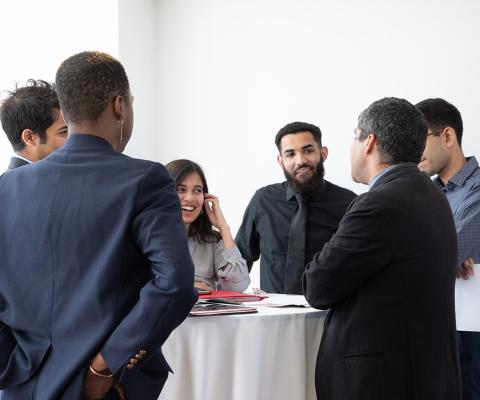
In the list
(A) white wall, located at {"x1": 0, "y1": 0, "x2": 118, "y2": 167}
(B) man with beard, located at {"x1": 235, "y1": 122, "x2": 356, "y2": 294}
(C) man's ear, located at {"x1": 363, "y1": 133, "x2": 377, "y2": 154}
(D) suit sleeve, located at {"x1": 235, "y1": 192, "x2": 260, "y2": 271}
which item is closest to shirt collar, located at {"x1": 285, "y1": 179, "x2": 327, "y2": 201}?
(B) man with beard, located at {"x1": 235, "y1": 122, "x2": 356, "y2": 294}

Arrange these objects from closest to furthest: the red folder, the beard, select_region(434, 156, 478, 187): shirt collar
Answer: the red folder, select_region(434, 156, 478, 187): shirt collar, the beard

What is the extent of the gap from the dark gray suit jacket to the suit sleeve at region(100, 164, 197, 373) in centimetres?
78

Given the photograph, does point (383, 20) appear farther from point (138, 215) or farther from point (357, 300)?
point (138, 215)

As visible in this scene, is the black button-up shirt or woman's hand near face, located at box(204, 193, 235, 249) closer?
woman's hand near face, located at box(204, 193, 235, 249)

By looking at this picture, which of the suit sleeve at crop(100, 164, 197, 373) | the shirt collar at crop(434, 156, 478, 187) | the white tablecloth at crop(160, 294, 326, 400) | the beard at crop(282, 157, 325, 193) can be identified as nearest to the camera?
the suit sleeve at crop(100, 164, 197, 373)

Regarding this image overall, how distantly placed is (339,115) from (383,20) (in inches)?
27.7

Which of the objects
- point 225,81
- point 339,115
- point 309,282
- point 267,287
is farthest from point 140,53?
point 309,282

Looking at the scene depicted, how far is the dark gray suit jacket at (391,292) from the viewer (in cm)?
209

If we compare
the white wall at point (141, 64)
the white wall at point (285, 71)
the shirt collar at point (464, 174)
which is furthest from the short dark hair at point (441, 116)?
the white wall at point (141, 64)

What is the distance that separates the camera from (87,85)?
1560mm

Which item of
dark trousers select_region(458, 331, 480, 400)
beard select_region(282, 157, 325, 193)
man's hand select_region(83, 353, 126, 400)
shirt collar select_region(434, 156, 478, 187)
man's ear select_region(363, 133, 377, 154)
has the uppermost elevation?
man's ear select_region(363, 133, 377, 154)

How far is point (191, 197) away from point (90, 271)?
68.0 inches

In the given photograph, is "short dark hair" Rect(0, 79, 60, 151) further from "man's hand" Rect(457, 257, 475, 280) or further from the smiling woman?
"man's hand" Rect(457, 257, 475, 280)

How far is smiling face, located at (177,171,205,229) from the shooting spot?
10.4 ft
